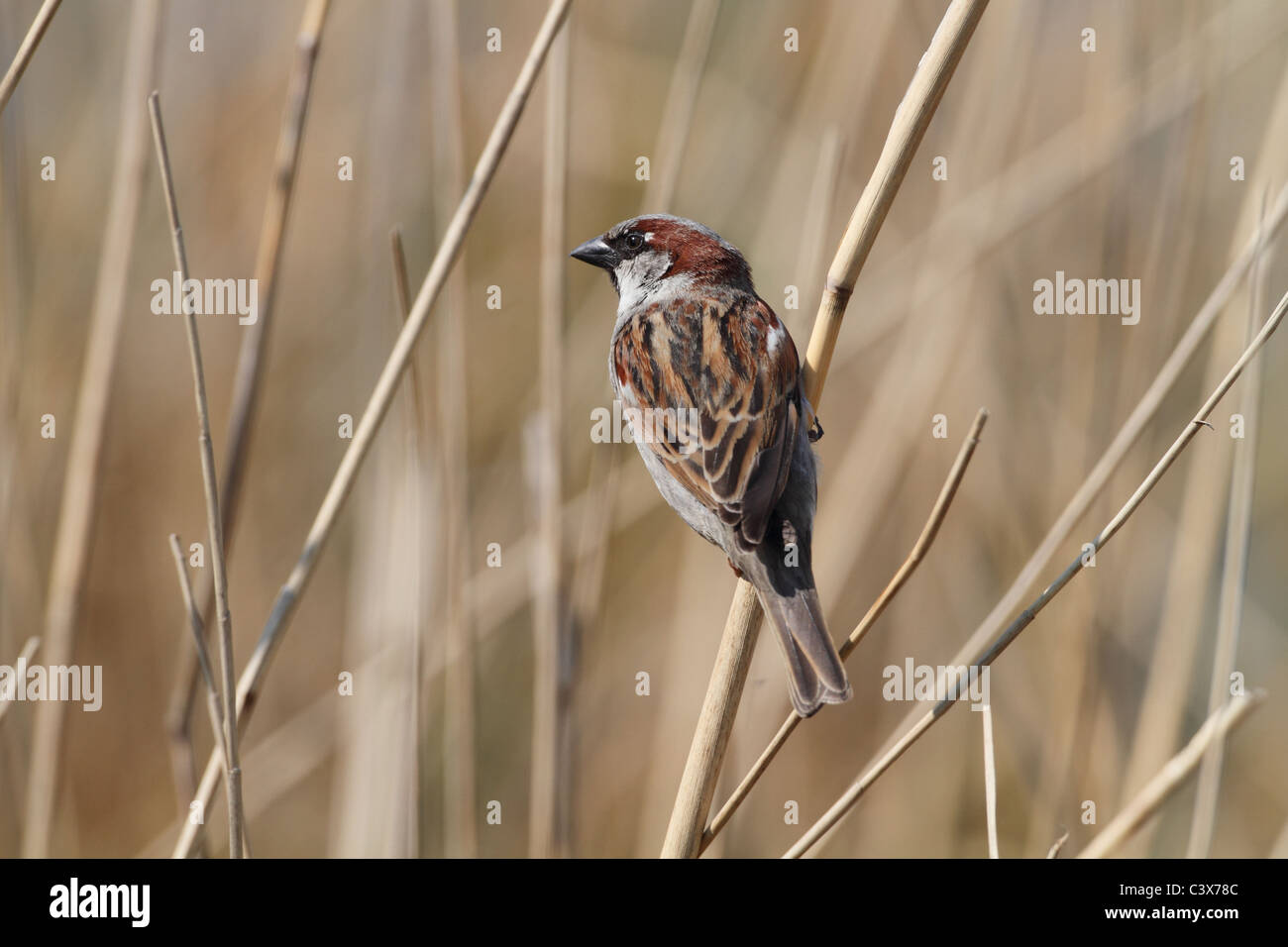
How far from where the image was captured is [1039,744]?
296 cm

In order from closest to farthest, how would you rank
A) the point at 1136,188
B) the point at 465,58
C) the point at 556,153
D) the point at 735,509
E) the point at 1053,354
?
the point at 735,509 → the point at 556,153 → the point at 1136,188 → the point at 1053,354 → the point at 465,58

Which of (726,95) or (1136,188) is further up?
(726,95)

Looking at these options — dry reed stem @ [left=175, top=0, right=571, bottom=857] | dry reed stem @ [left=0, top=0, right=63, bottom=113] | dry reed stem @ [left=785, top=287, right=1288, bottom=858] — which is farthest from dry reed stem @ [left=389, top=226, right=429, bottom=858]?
dry reed stem @ [left=785, top=287, right=1288, bottom=858]

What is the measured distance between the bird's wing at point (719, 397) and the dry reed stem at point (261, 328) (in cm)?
72

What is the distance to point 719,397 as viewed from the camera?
2057 millimetres

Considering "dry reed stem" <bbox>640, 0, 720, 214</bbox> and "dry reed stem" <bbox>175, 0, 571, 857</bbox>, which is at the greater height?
"dry reed stem" <bbox>640, 0, 720, 214</bbox>

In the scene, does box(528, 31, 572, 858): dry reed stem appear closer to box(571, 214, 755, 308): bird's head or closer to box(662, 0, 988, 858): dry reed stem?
box(571, 214, 755, 308): bird's head

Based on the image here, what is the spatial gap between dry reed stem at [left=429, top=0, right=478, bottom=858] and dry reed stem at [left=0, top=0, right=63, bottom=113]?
2.59 feet

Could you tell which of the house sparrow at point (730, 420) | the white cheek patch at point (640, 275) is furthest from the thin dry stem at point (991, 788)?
the white cheek patch at point (640, 275)

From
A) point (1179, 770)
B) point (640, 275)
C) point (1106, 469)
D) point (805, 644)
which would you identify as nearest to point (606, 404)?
point (640, 275)

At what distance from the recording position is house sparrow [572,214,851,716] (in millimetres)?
1769

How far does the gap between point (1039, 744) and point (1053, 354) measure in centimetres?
112

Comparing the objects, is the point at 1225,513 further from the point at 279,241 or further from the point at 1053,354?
the point at 279,241

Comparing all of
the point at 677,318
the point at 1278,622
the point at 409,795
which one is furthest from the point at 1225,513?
the point at 409,795
